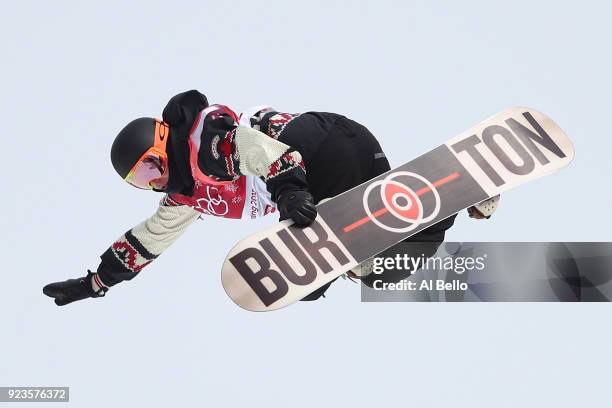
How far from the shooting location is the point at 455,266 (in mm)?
2613

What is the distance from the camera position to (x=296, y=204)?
2.33 m

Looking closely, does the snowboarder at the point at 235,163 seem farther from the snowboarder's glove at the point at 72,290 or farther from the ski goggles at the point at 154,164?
the snowboarder's glove at the point at 72,290

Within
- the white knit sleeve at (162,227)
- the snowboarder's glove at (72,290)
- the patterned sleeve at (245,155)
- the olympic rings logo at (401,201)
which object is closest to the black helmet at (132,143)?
the patterned sleeve at (245,155)

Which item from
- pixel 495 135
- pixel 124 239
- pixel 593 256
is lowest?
pixel 593 256

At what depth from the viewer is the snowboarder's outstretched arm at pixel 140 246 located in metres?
2.72

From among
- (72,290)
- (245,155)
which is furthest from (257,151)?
(72,290)

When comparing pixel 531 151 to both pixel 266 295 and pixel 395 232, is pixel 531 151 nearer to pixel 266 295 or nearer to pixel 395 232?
pixel 395 232

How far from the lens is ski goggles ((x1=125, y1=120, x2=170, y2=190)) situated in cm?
247

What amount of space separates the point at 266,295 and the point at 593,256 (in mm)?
1031

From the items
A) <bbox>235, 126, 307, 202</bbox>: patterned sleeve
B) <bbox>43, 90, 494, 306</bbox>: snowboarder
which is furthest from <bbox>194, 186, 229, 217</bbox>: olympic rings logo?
<bbox>235, 126, 307, 202</bbox>: patterned sleeve

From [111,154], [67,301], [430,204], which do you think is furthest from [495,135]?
[67,301]

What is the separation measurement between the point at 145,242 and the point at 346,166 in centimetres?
70

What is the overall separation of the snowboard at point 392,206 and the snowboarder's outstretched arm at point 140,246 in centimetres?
42

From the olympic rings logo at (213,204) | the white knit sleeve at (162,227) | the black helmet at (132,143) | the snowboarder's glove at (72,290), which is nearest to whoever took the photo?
the black helmet at (132,143)
